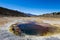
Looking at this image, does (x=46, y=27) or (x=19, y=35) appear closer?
(x=19, y=35)

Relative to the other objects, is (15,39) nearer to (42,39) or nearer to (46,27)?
(42,39)

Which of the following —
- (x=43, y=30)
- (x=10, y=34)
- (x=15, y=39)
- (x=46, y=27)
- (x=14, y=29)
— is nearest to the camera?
(x=15, y=39)

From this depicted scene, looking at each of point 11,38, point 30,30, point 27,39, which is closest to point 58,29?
point 30,30

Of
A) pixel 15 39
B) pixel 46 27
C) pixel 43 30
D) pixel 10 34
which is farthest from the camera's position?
pixel 46 27

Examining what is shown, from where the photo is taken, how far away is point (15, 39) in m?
2.82

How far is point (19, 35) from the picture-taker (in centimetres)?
300

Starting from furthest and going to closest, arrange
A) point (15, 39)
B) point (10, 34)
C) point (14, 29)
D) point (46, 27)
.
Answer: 1. point (46, 27)
2. point (14, 29)
3. point (10, 34)
4. point (15, 39)

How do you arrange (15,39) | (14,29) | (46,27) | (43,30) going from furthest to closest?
1. (46,27)
2. (43,30)
3. (14,29)
4. (15,39)

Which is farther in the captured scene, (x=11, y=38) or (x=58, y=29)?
(x=58, y=29)

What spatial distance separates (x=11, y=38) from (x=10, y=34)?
0.21 metres

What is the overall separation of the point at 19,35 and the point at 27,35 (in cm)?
19

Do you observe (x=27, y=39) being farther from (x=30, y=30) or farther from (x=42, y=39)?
(x=30, y=30)

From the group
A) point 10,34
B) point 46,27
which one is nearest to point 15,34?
point 10,34

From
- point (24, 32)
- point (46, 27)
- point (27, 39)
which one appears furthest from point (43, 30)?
point (27, 39)
